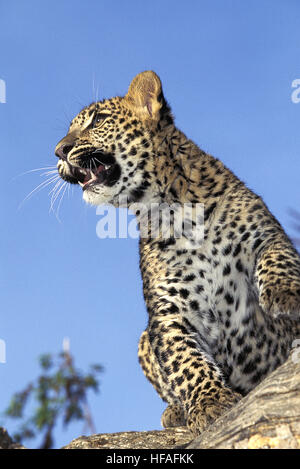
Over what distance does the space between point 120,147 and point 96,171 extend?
1.79ft

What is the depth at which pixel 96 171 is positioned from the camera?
9.97 metres

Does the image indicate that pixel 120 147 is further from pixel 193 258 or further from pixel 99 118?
pixel 193 258

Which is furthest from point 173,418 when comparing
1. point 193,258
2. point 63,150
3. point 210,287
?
point 63,150

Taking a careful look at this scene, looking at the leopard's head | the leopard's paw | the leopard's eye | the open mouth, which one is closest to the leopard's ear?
the leopard's head

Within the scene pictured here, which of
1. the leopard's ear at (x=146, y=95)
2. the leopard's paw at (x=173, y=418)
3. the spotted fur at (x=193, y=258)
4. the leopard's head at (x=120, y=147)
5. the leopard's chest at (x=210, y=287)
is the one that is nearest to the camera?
the spotted fur at (x=193, y=258)

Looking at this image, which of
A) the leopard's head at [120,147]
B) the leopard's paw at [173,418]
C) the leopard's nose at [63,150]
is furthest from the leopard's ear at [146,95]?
the leopard's paw at [173,418]

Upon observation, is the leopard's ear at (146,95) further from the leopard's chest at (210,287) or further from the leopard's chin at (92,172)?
the leopard's chest at (210,287)

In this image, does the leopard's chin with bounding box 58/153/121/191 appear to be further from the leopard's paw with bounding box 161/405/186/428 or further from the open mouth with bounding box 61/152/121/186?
the leopard's paw with bounding box 161/405/186/428

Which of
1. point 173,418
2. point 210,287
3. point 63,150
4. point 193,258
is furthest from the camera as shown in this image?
point 63,150

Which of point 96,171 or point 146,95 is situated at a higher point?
point 146,95

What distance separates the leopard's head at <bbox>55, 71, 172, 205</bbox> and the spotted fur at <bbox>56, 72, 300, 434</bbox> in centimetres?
2

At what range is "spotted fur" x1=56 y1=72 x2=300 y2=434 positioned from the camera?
27.3 feet

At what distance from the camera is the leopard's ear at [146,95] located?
9.85 metres
